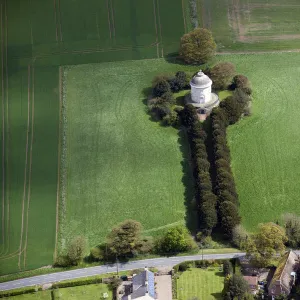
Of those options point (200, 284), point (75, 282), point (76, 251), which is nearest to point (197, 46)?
point (76, 251)

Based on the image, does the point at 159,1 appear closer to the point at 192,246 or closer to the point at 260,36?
the point at 260,36

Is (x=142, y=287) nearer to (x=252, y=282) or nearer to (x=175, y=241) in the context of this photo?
(x=175, y=241)

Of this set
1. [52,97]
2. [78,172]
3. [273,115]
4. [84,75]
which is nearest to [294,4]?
[273,115]

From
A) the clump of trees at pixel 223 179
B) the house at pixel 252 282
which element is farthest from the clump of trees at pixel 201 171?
the house at pixel 252 282

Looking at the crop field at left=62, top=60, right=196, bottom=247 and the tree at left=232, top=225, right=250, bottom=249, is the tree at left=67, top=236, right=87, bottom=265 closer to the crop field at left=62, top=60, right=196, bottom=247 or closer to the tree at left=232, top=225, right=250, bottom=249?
the crop field at left=62, top=60, right=196, bottom=247

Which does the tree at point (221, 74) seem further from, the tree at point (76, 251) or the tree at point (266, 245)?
the tree at point (76, 251)

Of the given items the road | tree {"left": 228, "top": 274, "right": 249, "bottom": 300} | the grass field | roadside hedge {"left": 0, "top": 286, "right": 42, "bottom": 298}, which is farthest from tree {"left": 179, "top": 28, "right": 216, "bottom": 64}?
roadside hedge {"left": 0, "top": 286, "right": 42, "bottom": 298}
